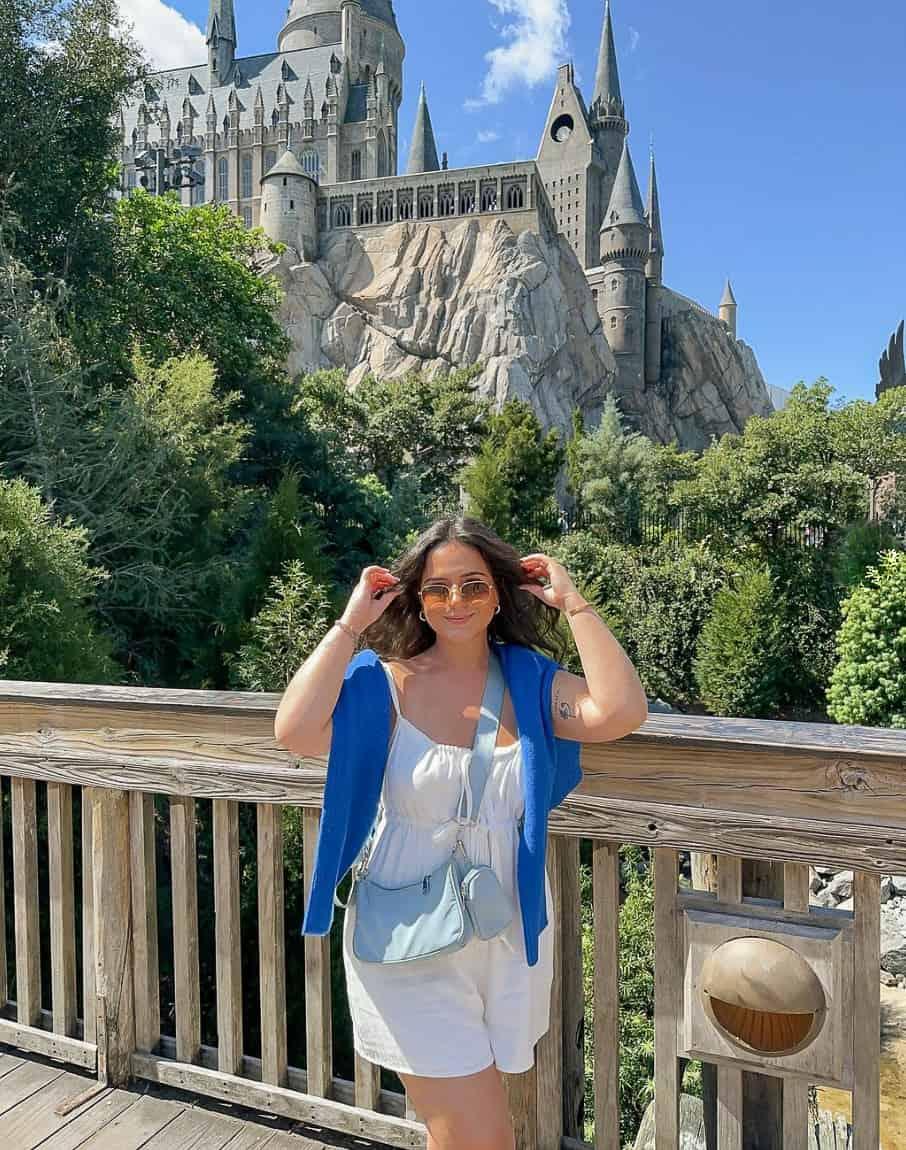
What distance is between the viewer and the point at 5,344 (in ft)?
41.5

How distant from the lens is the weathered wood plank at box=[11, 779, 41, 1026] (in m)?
2.19

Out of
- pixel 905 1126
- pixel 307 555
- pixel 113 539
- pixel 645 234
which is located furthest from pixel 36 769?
pixel 645 234

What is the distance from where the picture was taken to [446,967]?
134cm

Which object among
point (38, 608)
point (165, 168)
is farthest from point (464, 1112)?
point (165, 168)

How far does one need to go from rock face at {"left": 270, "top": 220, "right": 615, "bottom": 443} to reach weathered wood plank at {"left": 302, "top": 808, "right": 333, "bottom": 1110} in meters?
42.4

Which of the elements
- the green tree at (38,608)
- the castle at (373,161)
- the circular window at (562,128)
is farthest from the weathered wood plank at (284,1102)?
the circular window at (562,128)

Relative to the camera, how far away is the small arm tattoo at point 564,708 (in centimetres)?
143

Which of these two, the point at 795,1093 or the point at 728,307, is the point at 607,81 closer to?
the point at 728,307

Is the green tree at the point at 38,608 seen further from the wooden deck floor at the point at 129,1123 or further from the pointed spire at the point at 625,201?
the pointed spire at the point at 625,201

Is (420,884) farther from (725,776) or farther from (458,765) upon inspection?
(725,776)

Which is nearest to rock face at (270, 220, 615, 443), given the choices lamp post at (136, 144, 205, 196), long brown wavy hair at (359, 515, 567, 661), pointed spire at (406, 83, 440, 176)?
lamp post at (136, 144, 205, 196)

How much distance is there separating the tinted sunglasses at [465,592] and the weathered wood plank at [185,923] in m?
0.99

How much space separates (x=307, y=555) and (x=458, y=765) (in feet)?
35.8

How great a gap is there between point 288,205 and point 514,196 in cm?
1334
